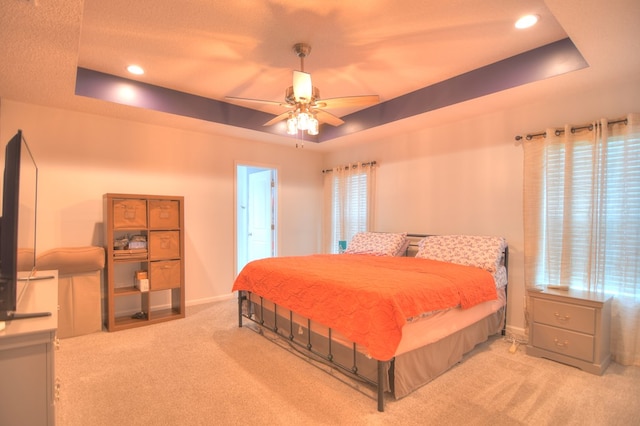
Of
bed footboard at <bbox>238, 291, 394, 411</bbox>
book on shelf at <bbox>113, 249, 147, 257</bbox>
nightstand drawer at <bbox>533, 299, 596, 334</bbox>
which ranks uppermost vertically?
book on shelf at <bbox>113, 249, 147, 257</bbox>

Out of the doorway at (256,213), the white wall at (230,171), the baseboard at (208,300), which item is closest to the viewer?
the white wall at (230,171)

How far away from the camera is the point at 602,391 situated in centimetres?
224

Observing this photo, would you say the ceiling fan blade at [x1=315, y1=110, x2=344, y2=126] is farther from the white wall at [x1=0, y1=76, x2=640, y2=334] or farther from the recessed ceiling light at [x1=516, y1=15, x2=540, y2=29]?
the recessed ceiling light at [x1=516, y1=15, x2=540, y2=29]

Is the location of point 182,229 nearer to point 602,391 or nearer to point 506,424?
point 506,424

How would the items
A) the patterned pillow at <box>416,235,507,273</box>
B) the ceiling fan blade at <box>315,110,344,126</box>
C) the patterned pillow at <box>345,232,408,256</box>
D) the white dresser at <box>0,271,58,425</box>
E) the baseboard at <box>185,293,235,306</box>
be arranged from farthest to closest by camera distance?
1. the baseboard at <box>185,293,235,306</box>
2. the patterned pillow at <box>345,232,408,256</box>
3. the patterned pillow at <box>416,235,507,273</box>
4. the ceiling fan blade at <box>315,110,344,126</box>
5. the white dresser at <box>0,271,58,425</box>

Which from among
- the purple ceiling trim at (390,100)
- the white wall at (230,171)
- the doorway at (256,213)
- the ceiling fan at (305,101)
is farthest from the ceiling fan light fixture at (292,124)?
the doorway at (256,213)

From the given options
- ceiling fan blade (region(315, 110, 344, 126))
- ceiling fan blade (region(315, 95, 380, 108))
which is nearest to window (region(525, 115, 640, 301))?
ceiling fan blade (region(315, 95, 380, 108))

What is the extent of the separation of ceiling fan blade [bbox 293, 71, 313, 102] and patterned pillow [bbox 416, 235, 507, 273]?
7.35ft

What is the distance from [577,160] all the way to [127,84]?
449 centimetres

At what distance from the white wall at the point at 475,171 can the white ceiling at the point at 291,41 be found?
220 mm

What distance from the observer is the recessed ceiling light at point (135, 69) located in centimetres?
304

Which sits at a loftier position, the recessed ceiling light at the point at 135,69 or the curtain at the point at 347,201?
the recessed ceiling light at the point at 135,69

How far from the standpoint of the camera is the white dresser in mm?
1133

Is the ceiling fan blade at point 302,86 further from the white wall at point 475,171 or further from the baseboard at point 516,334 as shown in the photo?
the baseboard at point 516,334
